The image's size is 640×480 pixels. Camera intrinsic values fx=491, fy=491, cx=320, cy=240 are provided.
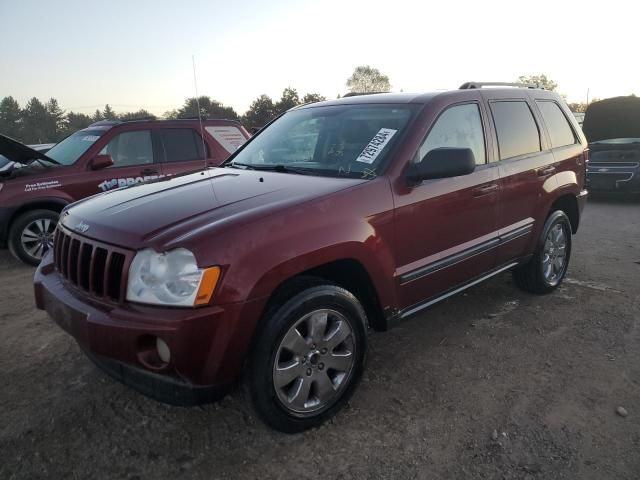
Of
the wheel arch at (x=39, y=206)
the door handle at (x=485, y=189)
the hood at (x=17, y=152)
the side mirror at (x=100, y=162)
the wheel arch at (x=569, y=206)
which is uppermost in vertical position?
the hood at (x=17, y=152)

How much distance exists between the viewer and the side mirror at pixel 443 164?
2861 millimetres

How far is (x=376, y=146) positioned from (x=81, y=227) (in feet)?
5.77

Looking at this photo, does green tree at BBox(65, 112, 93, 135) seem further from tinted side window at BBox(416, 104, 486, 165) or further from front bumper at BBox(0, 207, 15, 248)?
tinted side window at BBox(416, 104, 486, 165)

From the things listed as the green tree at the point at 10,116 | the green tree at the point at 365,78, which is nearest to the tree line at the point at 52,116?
the green tree at the point at 10,116

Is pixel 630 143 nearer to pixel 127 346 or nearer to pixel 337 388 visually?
pixel 337 388

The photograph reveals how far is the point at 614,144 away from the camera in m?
9.15

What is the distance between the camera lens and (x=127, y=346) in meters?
2.17

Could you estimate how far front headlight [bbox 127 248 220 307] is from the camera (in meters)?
2.15

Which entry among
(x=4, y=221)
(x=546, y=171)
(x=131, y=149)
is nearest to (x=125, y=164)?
(x=131, y=149)

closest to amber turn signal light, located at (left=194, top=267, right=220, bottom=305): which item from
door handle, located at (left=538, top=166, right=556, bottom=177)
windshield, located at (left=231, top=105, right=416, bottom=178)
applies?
windshield, located at (left=231, top=105, right=416, bottom=178)

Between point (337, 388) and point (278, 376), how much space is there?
16.4 inches

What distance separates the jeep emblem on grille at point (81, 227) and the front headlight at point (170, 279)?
1.73 feet

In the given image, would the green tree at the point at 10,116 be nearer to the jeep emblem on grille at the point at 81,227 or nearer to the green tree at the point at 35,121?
the green tree at the point at 35,121

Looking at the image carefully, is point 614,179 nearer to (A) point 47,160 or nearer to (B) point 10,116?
(A) point 47,160
